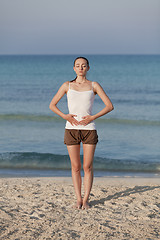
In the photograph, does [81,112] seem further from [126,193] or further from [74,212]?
[126,193]

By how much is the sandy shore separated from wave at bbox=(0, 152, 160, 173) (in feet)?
5.42

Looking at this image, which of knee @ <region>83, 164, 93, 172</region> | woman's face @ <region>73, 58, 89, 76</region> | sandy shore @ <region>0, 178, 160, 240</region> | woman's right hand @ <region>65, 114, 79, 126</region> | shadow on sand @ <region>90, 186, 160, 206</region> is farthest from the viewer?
shadow on sand @ <region>90, 186, 160, 206</region>

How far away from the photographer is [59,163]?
8500 millimetres

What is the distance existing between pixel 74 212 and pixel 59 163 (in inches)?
148

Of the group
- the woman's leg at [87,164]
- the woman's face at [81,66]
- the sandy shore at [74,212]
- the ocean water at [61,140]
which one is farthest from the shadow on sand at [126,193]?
the woman's face at [81,66]

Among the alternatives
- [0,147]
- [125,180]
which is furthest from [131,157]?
[0,147]

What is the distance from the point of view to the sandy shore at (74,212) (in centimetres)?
409

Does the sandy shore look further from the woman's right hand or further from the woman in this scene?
the woman's right hand

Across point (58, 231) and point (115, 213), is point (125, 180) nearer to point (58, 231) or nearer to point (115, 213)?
point (115, 213)

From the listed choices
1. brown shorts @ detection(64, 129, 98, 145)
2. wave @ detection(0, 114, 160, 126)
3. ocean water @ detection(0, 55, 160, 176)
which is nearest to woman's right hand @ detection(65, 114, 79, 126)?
brown shorts @ detection(64, 129, 98, 145)

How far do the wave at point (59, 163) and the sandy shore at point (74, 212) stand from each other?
1.65m

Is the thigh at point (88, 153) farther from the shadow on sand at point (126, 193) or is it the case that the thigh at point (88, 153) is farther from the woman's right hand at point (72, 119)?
the shadow on sand at point (126, 193)

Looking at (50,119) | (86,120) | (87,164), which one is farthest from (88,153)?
(50,119)

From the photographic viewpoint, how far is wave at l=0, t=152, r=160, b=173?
8.20m
